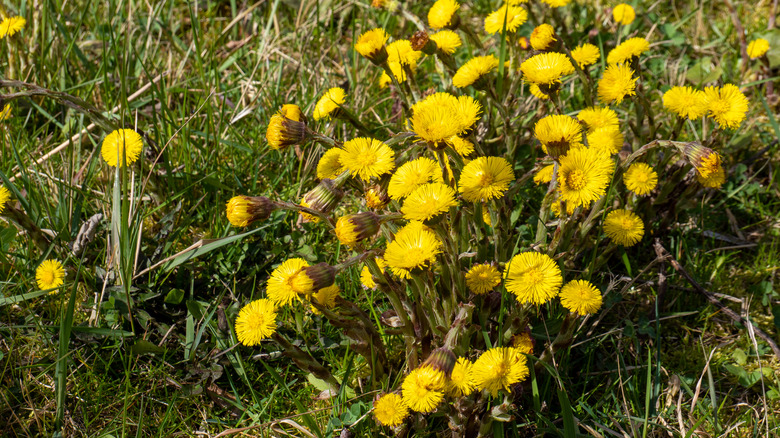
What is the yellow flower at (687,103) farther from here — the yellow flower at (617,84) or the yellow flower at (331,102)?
the yellow flower at (331,102)

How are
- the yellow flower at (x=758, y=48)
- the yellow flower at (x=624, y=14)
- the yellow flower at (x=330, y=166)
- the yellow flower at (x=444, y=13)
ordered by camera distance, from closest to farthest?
the yellow flower at (x=330, y=166) → the yellow flower at (x=444, y=13) → the yellow flower at (x=758, y=48) → the yellow flower at (x=624, y=14)

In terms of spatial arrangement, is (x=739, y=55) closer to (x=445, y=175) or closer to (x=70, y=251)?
(x=445, y=175)

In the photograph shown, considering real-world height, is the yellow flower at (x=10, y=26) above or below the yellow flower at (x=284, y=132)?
above

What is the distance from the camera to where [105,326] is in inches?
71.7

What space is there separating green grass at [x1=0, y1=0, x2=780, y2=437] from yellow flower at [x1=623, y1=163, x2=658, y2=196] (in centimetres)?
23

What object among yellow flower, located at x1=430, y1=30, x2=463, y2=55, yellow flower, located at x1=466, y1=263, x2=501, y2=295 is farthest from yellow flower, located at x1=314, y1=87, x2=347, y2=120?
yellow flower, located at x1=466, y1=263, x2=501, y2=295

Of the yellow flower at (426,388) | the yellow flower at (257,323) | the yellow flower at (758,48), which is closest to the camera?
the yellow flower at (426,388)

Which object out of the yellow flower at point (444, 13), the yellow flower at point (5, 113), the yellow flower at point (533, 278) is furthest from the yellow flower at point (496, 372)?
the yellow flower at point (5, 113)

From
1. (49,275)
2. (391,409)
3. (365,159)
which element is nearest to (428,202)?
(365,159)

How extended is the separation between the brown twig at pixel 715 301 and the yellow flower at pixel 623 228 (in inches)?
9.0

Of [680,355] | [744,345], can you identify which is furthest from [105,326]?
[744,345]

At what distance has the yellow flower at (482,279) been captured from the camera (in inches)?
57.5

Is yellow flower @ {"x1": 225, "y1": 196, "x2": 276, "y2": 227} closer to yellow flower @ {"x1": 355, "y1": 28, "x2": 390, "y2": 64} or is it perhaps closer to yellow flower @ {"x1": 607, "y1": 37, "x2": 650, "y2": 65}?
yellow flower @ {"x1": 355, "y1": 28, "x2": 390, "y2": 64}

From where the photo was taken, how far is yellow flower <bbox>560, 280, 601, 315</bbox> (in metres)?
1.45
